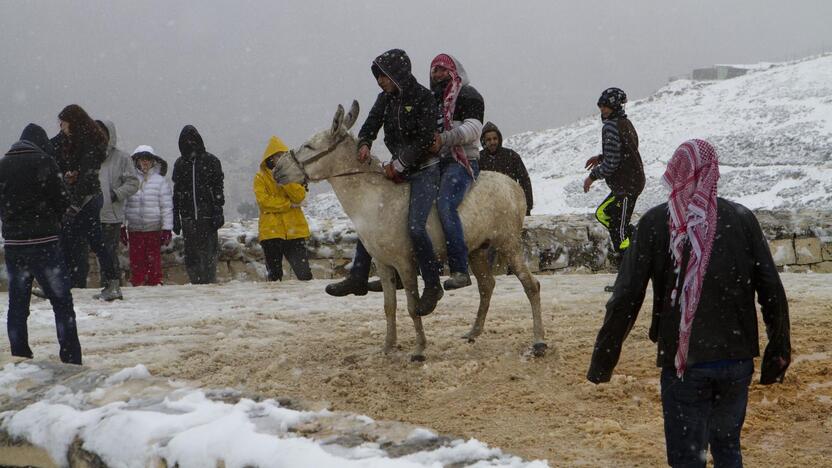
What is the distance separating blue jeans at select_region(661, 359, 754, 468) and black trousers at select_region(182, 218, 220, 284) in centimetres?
843

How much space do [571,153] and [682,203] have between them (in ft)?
92.5

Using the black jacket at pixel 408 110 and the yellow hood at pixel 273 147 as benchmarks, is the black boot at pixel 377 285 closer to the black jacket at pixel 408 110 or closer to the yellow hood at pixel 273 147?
the black jacket at pixel 408 110

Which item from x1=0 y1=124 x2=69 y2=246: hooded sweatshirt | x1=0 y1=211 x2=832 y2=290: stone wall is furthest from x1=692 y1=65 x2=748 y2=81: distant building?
x1=0 y1=124 x2=69 y2=246: hooded sweatshirt

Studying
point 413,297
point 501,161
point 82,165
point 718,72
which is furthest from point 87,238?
point 718,72

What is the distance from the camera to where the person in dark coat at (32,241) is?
630 cm

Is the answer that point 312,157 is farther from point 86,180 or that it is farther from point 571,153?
point 571,153

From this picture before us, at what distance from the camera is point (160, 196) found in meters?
11.0

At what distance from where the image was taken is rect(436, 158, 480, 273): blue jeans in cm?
643

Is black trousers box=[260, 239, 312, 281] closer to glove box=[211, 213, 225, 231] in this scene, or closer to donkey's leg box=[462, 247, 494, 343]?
glove box=[211, 213, 225, 231]

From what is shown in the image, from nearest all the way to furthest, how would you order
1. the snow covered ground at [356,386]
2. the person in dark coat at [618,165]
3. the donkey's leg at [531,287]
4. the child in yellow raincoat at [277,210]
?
the snow covered ground at [356,386] < the donkey's leg at [531,287] < the person in dark coat at [618,165] < the child in yellow raincoat at [277,210]

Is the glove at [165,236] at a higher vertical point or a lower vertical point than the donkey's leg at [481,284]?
higher

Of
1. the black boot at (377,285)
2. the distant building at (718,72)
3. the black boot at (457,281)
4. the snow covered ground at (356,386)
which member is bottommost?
the snow covered ground at (356,386)

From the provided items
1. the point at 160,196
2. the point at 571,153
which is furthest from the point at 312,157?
the point at 571,153

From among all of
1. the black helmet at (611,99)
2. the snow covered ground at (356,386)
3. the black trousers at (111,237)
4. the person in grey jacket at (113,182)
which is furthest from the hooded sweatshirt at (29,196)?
the black helmet at (611,99)
